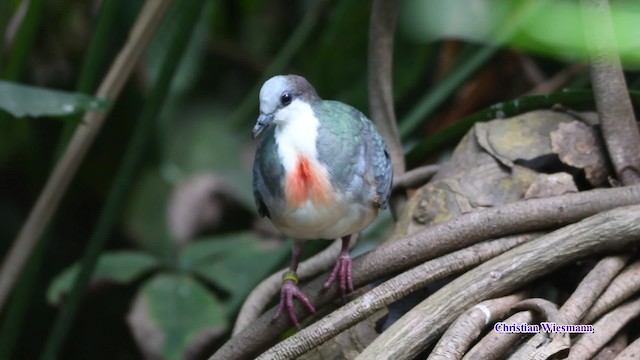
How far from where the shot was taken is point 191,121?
3037mm

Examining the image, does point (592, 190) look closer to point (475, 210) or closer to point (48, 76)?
point (475, 210)

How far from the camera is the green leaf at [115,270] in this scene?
2254mm

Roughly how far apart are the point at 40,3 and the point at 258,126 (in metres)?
0.76

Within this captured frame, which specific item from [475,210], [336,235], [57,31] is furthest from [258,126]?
[57,31]

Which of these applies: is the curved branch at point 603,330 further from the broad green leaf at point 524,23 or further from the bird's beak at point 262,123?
the bird's beak at point 262,123

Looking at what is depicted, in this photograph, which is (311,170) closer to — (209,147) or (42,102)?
(42,102)

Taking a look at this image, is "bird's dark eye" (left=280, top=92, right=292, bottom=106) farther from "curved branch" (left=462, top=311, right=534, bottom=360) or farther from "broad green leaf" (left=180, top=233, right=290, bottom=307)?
"broad green leaf" (left=180, top=233, right=290, bottom=307)

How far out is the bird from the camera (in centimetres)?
133

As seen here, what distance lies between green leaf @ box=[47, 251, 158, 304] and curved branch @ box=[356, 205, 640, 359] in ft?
4.01

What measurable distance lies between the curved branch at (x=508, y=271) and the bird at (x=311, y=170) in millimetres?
198

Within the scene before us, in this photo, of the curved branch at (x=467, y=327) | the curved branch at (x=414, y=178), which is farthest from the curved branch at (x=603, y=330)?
the curved branch at (x=414, y=178)

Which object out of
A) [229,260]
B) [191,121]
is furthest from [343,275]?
[191,121]

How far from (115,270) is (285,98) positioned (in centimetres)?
114

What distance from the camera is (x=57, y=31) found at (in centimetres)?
267
